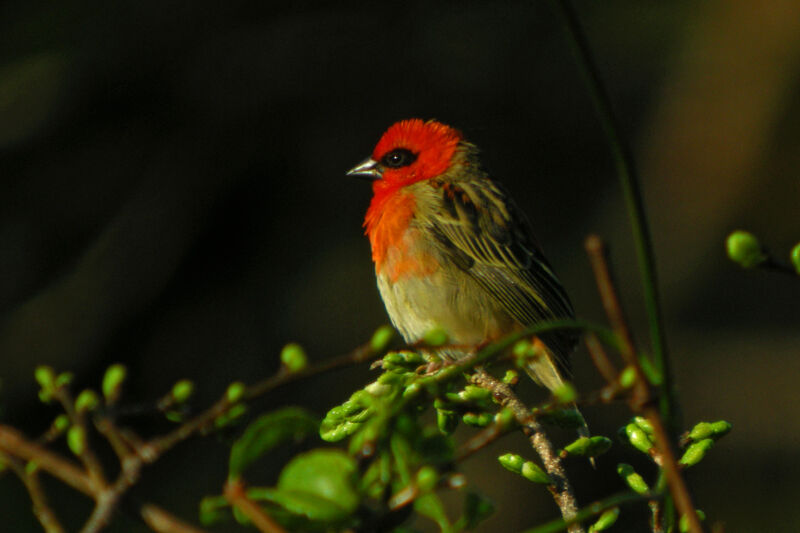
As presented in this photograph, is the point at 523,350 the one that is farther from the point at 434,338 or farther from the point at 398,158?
the point at 398,158

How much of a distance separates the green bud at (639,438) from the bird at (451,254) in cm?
229

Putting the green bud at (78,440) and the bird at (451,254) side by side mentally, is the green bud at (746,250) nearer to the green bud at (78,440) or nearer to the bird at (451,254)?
the green bud at (78,440)

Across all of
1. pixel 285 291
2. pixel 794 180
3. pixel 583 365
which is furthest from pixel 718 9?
pixel 285 291

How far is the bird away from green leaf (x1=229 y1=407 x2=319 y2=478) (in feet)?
9.29

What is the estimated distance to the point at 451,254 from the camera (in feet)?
13.4

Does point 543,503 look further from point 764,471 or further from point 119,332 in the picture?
point 119,332

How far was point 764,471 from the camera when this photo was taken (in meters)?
7.06

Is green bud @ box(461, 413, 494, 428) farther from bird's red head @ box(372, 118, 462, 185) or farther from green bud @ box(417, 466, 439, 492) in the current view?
bird's red head @ box(372, 118, 462, 185)

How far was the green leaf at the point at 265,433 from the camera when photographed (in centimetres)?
86

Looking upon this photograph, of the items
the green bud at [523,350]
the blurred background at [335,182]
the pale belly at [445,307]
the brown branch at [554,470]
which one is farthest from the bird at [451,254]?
the blurred background at [335,182]

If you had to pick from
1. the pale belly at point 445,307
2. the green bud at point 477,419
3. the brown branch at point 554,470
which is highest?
the green bud at point 477,419

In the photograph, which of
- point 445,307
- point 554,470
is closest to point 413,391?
point 554,470

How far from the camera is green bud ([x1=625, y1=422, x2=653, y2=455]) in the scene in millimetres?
1362

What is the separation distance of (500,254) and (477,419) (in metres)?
2.88
